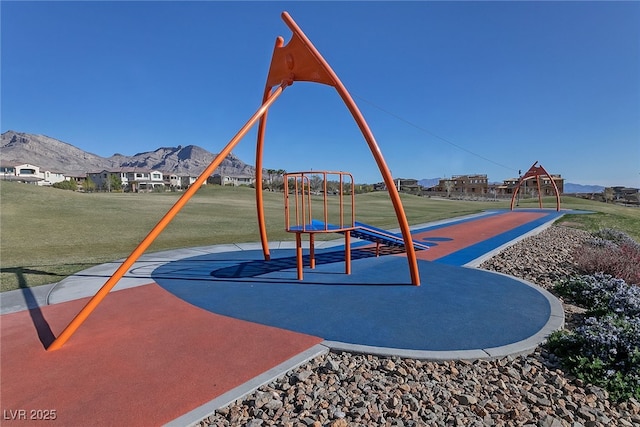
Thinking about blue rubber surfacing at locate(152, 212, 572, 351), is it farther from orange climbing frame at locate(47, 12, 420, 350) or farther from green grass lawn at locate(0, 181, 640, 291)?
green grass lawn at locate(0, 181, 640, 291)

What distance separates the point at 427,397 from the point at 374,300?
3.33m

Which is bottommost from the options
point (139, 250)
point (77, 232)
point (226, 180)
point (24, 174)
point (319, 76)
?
point (77, 232)

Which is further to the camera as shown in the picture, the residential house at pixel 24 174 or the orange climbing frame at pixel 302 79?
the residential house at pixel 24 174

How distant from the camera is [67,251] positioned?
43.5 ft

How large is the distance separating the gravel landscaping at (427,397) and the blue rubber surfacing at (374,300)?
1.82ft

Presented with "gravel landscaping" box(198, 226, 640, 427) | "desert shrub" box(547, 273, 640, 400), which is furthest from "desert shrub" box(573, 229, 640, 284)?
"gravel landscaping" box(198, 226, 640, 427)

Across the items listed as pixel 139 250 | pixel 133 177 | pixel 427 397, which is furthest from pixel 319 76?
pixel 133 177

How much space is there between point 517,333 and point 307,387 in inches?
136

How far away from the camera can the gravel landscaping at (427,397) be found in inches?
129

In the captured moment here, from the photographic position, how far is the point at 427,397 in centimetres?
360

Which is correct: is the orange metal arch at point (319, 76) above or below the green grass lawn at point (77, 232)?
above

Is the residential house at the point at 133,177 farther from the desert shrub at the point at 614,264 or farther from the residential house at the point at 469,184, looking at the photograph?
the desert shrub at the point at 614,264

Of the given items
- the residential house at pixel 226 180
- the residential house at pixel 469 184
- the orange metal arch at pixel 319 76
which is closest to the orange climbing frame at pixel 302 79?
the orange metal arch at pixel 319 76

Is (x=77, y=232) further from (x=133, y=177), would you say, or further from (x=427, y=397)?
(x=133, y=177)
